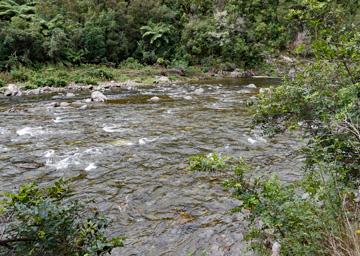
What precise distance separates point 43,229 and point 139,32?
2596 centimetres

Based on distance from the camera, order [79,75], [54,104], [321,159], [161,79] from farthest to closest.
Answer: [161,79]
[79,75]
[54,104]
[321,159]

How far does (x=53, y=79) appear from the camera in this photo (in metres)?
19.1

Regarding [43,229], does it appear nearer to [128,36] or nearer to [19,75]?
[19,75]

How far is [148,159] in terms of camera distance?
730 cm

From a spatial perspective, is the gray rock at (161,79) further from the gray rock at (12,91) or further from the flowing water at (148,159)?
the gray rock at (12,91)

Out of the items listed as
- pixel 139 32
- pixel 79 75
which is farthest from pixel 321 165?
pixel 139 32

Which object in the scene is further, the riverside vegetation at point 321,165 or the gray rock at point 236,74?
the gray rock at point 236,74

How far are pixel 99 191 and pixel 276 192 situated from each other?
11.8ft

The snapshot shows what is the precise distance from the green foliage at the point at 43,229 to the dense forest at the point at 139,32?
2022cm

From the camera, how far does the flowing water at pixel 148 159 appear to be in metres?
4.55

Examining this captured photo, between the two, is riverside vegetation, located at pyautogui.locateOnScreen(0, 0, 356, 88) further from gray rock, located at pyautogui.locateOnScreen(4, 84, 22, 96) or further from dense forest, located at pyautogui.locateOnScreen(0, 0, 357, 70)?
gray rock, located at pyautogui.locateOnScreen(4, 84, 22, 96)

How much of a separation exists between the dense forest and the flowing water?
8.70 m

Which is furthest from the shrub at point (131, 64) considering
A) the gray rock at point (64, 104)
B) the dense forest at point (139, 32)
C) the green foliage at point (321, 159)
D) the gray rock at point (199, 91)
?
the green foliage at point (321, 159)

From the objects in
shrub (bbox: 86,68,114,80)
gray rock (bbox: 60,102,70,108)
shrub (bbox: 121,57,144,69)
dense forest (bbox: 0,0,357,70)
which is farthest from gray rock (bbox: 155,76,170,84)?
gray rock (bbox: 60,102,70,108)
